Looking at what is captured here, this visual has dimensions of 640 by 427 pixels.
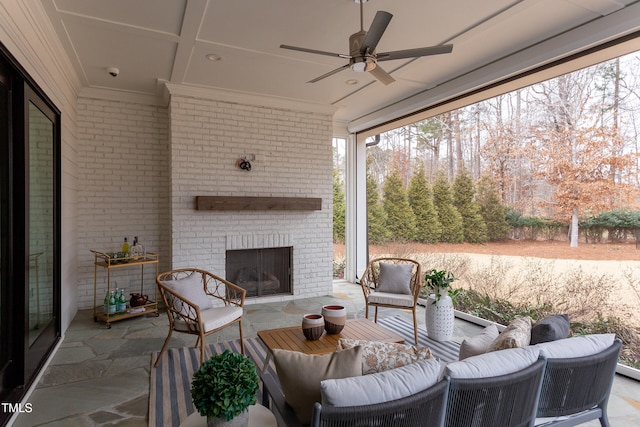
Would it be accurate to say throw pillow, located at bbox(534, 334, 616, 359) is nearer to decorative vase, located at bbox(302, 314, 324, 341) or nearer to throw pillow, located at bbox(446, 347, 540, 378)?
throw pillow, located at bbox(446, 347, 540, 378)

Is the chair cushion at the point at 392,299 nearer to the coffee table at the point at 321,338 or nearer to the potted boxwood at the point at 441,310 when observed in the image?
the potted boxwood at the point at 441,310

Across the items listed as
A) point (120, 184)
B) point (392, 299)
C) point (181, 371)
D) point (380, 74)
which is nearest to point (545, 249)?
point (392, 299)

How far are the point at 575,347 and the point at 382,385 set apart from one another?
3.46ft

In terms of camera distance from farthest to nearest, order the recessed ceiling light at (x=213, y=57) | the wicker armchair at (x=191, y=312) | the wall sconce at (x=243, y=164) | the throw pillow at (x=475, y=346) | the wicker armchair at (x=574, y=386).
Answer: the wall sconce at (x=243, y=164), the recessed ceiling light at (x=213, y=57), the wicker armchair at (x=191, y=312), the throw pillow at (x=475, y=346), the wicker armchair at (x=574, y=386)

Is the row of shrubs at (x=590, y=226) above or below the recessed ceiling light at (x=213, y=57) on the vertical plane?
below

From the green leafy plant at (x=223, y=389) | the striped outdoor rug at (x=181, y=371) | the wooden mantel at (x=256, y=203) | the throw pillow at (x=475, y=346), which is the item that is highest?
the wooden mantel at (x=256, y=203)

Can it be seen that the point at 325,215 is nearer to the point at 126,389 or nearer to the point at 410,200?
the point at 410,200

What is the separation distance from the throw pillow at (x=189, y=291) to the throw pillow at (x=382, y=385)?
2.12 metres

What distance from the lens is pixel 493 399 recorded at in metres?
1.41

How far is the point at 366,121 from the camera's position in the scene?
561cm

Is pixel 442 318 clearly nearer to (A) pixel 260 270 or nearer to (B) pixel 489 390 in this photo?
(B) pixel 489 390

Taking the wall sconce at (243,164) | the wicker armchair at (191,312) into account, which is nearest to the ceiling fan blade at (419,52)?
the wicker armchair at (191,312)

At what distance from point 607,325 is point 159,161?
5.46m

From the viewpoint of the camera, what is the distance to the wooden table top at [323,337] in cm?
245
